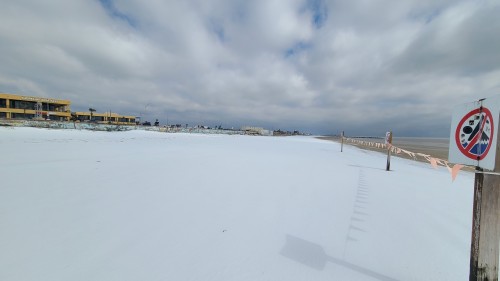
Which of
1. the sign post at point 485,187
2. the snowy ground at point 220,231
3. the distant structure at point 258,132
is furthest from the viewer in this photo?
the distant structure at point 258,132

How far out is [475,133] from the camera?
195cm

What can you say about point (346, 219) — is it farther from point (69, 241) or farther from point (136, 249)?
point (69, 241)

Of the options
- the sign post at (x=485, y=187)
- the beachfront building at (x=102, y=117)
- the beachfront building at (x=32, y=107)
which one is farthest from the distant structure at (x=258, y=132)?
the sign post at (x=485, y=187)

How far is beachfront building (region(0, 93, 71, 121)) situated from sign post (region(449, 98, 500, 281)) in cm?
7500

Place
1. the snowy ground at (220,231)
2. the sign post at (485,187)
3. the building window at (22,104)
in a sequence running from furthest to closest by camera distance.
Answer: the building window at (22,104), the snowy ground at (220,231), the sign post at (485,187)

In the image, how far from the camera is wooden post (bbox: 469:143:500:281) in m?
1.84

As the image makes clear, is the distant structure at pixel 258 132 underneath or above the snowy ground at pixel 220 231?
above

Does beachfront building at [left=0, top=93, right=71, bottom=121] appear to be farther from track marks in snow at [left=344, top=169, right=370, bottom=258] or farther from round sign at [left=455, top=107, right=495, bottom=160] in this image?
round sign at [left=455, top=107, right=495, bottom=160]

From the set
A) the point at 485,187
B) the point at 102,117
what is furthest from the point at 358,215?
the point at 102,117

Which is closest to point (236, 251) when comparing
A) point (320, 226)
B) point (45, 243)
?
point (320, 226)

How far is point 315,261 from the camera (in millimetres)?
2602

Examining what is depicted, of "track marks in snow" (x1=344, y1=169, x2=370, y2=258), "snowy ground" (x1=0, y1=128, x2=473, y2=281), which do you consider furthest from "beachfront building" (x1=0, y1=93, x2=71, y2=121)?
"track marks in snow" (x1=344, y1=169, x2=370, y2=258)

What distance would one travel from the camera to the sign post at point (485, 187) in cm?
181

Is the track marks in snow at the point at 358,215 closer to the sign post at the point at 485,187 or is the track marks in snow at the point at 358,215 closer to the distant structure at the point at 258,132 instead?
the sign post at the point at 485,187
